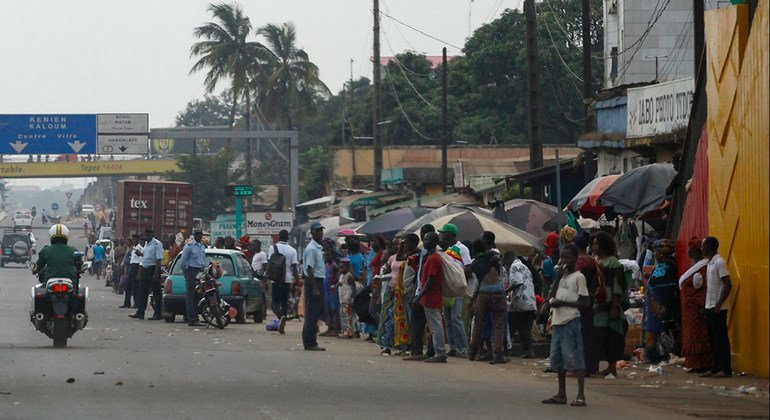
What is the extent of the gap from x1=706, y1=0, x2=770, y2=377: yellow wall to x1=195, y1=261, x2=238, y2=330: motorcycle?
988 cm

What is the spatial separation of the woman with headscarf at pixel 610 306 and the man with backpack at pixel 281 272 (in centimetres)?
895

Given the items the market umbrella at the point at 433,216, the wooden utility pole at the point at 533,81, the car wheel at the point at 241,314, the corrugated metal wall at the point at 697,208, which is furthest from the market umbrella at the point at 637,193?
the car wheel at the point at 241,314

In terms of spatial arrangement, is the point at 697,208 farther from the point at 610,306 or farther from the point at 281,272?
the point at 281,272

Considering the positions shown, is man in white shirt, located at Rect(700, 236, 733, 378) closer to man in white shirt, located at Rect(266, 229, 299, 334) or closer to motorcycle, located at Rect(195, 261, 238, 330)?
man in white shirt, located at Rect(266, 229, 299, 334)

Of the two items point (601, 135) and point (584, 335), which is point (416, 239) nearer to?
point (584, 335)

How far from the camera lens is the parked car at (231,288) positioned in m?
26.2

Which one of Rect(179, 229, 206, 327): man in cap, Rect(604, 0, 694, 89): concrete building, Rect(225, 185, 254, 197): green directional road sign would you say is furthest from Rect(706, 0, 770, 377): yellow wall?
Rect(604, 0, 694, 89): concrete building

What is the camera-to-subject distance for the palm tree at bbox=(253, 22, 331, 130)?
71.2 meters

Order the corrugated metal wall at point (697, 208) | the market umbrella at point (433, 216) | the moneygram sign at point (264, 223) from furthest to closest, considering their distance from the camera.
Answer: the moneygram sign at point (264, 223) → the market umbrella at point (433, 216) → the corrugated metal wall at point (697, 208)

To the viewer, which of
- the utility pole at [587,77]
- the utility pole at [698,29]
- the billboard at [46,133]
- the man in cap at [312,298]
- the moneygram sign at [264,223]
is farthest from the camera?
the billboard at [46,133]

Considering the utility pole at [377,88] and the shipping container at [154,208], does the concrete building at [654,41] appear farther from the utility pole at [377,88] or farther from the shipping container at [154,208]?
the shipping container at [154,208]

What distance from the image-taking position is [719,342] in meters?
15.3

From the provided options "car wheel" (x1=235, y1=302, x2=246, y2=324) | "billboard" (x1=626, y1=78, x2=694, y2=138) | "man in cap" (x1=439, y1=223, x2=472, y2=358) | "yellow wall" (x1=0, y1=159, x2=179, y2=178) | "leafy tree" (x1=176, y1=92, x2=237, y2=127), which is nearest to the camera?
"man in cap" (x1=439, y1=223, x2=472, y2=358)

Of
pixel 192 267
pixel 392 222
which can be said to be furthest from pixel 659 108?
pixel 192 267
